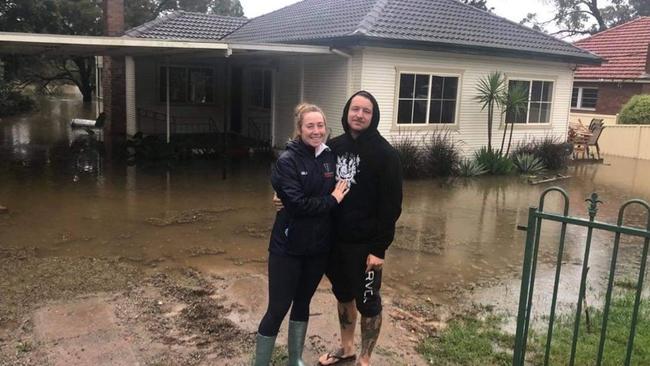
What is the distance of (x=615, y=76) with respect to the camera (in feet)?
72.7

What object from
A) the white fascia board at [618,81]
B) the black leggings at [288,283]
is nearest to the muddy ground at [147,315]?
the black leggings at [288,283]

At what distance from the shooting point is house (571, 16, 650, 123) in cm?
2172

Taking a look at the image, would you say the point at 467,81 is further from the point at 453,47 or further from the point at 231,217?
the point at 231,217

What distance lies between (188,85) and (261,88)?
7.94ft

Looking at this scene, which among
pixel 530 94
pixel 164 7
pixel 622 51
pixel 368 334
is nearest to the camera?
pixel 368 334

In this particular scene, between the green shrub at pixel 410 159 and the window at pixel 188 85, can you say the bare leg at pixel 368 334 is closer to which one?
the green shrub at pixel 410 159

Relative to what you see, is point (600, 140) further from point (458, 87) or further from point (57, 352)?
point (57, 352)

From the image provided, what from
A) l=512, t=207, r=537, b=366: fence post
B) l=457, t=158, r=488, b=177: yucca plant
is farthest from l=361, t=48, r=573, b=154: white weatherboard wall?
l=512, t=207, r=537, b=366: fence post

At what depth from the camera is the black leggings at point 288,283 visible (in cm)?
325

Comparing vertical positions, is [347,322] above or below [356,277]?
below

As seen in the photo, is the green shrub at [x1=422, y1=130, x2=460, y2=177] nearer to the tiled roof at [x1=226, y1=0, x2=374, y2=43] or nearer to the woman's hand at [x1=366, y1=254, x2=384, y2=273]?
the tiled roof at [x1=226, y1=0, x2=374, y2=43]

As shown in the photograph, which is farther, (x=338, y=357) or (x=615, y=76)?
(x=615, y=76)

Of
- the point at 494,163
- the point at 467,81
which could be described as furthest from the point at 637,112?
the point at 467,81

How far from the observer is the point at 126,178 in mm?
11109
